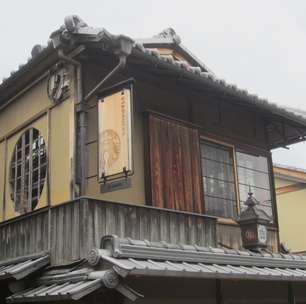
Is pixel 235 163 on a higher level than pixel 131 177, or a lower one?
higher

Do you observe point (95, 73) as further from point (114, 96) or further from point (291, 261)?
point (291, 261)

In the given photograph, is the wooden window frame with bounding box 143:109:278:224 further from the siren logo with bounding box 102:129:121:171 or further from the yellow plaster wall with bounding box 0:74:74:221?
the siren logo with bounding box 102:129:121:171

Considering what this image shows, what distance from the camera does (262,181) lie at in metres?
13.5

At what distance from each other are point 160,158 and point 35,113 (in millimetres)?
2602

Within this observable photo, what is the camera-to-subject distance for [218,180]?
39.5 ft

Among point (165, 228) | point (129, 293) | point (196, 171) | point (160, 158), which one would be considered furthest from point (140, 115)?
point (129, 293)

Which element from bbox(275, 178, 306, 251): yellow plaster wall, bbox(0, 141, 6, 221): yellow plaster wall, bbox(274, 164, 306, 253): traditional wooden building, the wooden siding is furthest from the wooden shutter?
bbox(274, 164, 306, 253): traditional wooden building

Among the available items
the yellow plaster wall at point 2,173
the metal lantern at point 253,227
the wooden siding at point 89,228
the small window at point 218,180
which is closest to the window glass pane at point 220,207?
the small window at point 218,180

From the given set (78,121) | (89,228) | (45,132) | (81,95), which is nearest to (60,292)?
(89,228)

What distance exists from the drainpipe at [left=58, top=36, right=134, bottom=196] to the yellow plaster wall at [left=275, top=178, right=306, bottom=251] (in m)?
14.3

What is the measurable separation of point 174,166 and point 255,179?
10.8 feet

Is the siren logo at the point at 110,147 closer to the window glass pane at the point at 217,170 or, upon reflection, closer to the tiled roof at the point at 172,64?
the tiled roof at the point at 172,64

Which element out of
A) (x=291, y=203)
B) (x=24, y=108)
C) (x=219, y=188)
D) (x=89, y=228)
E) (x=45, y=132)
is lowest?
(x=89, y=228)

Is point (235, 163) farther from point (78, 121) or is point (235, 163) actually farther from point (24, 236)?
point (24, 236)
